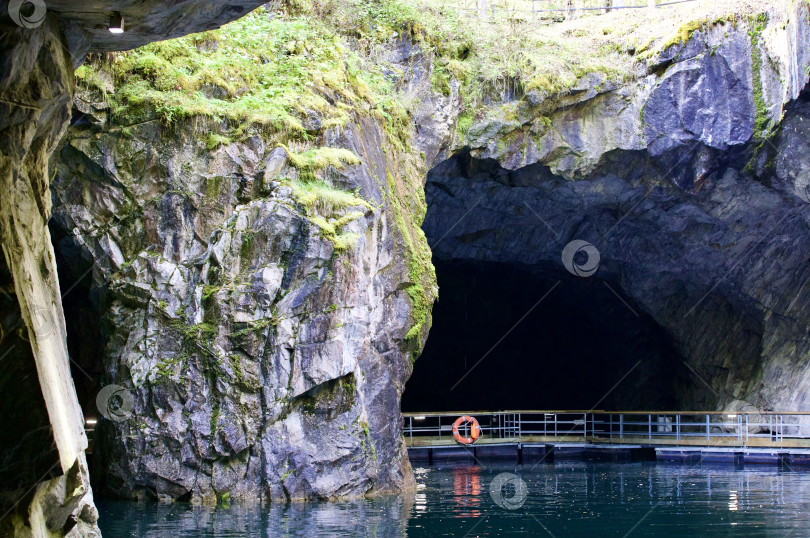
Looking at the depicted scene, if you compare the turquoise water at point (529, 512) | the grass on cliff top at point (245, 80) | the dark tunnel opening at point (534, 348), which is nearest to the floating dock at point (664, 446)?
the turquoise water at point (529, 512)

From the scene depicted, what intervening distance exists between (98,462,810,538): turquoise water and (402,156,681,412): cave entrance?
25.7 feet

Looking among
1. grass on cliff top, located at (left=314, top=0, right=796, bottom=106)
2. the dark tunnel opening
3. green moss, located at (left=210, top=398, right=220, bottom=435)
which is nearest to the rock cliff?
grass on cliff top, located at (left=314, top=0, right=796, bottom=106)

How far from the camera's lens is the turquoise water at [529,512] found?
11594 mm

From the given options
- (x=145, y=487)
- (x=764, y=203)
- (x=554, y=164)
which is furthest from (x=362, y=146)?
(x=764, y=203)

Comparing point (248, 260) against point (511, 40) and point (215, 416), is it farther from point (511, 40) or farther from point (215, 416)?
point (511, 40)

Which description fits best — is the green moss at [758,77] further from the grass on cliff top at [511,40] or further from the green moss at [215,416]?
the green moss at [215,416]

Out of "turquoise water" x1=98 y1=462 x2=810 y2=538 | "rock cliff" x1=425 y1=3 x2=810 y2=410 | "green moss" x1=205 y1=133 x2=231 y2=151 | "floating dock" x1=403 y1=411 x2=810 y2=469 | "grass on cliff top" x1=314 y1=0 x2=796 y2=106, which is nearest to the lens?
"turquoise water" x1=98 y1=462 x2=810 y2=538

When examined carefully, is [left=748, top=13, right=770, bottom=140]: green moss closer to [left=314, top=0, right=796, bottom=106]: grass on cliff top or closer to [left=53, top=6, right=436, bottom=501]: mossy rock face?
[left=314, top=0, right=796, bottom=106]: grass on cliff top

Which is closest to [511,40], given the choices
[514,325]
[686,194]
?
[686,194]

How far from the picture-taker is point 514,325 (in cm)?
3114

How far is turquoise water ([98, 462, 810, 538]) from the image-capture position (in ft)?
38.0

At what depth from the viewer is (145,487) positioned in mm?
14305

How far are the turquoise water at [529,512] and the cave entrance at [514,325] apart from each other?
308 inches

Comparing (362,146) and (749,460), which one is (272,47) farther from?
(749,460)
